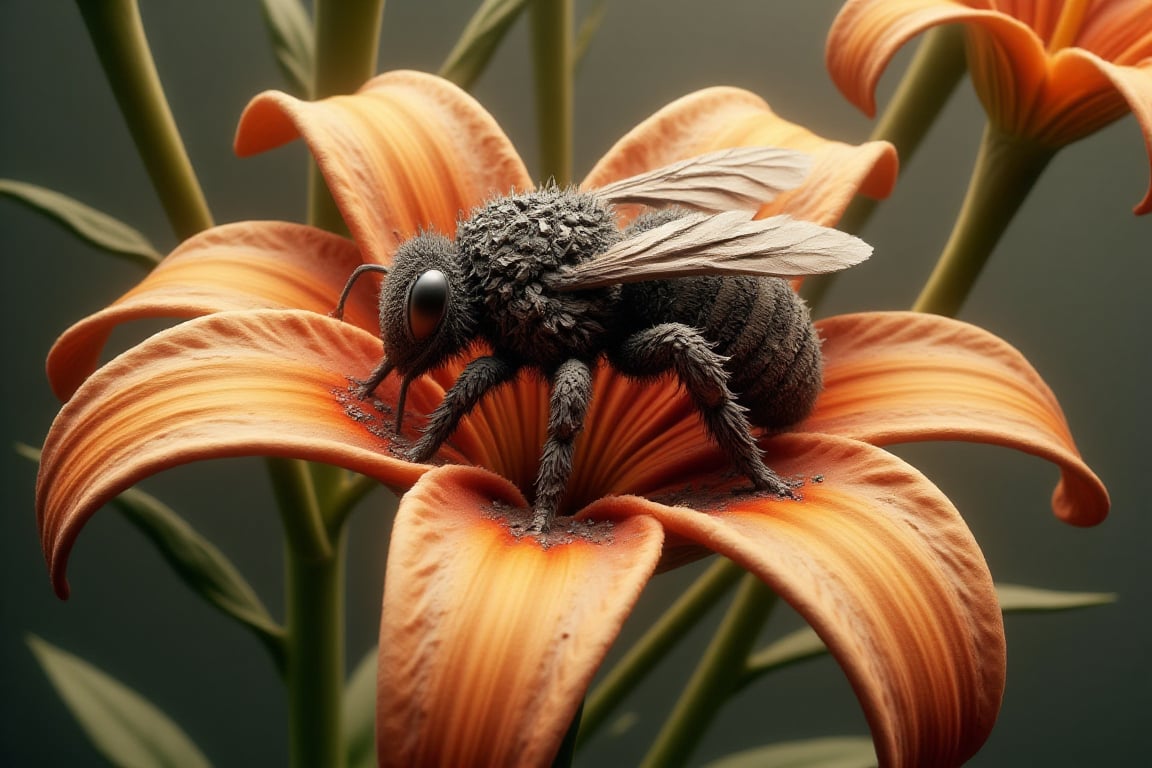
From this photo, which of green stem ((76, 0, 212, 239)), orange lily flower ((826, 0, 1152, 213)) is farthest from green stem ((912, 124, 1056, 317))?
green stem ((76, 0, 212, 239))

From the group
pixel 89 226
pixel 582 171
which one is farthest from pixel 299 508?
pixel 582 171

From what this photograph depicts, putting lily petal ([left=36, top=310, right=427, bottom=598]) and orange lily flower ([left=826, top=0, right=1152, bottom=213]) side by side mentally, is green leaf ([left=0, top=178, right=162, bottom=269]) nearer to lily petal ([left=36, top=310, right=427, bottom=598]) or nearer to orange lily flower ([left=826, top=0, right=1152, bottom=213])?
lily petal ([left=36, top=310, right=427, bottom=598])

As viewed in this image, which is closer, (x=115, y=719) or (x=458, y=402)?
(x=458, y=402)

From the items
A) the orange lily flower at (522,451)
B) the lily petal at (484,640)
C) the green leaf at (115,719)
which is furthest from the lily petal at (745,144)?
the green leaf at (115,719)


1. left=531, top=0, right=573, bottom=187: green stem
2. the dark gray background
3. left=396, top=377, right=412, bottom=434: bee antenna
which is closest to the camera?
left=396, top=377, right=412, bottom=434: bee antenna

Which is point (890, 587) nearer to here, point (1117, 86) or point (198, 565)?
point (1117, 86)
